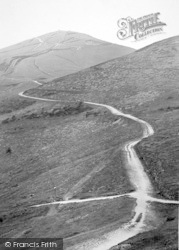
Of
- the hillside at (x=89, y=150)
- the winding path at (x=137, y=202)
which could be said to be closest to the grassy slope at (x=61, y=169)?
the hillside at (x=89, y=150)

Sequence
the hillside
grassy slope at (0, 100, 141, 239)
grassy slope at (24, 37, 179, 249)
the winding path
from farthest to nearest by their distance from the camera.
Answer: grassy slope at (24, 37, 179, 249)
grassy slope at (0, 100, 141, 239)
the hillside
the winding path

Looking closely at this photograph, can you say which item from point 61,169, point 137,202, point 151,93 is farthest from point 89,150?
point 151,93

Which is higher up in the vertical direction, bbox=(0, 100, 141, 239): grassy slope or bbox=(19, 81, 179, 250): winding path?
bbox=(19, 81, 179, 250): winding path

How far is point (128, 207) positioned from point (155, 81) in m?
83.2

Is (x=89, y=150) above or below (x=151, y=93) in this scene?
above

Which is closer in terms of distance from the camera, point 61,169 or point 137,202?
point 137,202

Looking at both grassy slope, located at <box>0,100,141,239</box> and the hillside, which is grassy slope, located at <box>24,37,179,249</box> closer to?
the hillside

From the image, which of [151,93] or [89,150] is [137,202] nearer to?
[89,150]

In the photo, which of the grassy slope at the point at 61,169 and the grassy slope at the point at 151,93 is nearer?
the grassy slope at the point at 61,169

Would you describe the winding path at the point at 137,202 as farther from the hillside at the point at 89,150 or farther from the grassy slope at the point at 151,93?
the grassy slope at the point at 151,93

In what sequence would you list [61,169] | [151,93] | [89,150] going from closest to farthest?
[61,169]
[89,150]
[151,93]

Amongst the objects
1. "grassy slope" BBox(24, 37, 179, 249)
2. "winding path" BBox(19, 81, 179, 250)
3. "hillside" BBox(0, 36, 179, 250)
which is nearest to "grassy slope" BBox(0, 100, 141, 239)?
"hillside" BBox(0, 36, 179, 250)

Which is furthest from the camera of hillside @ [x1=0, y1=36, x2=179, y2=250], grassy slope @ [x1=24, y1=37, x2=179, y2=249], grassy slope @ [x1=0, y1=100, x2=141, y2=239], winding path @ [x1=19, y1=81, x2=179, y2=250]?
grassy slope @ [x1=24, y1=37, x2=179, y2=249]

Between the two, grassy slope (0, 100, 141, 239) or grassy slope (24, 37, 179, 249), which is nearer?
grassy slope (0, 100, 141, 239)
